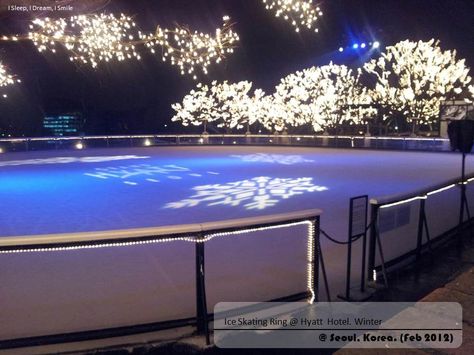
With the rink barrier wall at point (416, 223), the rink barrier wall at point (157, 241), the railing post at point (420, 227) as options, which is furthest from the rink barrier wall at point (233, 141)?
the rink barrier wall at point (157, 241)

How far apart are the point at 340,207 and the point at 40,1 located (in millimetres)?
6968

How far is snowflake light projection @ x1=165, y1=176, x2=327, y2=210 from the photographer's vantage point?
943cm

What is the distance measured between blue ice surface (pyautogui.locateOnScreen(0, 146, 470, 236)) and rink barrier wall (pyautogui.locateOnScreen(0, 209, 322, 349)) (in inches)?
89.5

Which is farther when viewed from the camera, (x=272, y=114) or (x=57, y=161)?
(x=272, y=114)

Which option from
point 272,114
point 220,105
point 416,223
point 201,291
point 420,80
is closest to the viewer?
point 201,291

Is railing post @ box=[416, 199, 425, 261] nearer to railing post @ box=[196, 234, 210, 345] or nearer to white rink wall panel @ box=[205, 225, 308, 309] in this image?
white rink wall panel @ box=[205, 225, 308, 309]

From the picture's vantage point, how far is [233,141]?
30219 mm

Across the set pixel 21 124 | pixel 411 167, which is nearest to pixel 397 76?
pixel 411 167

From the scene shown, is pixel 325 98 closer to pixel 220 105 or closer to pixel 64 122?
pixel 220 105

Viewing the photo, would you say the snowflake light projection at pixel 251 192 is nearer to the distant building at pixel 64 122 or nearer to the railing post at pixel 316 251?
the railing post at pixel 316 251

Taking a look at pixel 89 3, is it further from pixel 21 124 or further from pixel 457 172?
pixel 21 124

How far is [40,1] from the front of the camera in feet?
10.5

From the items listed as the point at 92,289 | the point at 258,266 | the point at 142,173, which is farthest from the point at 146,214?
the point at 142,173

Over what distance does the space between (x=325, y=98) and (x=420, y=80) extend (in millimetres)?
8800
